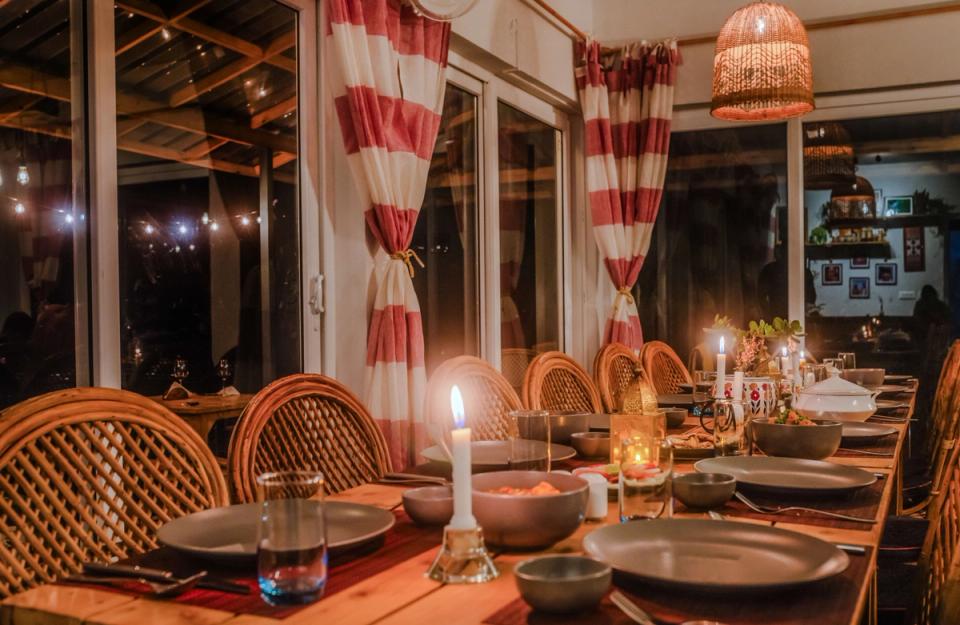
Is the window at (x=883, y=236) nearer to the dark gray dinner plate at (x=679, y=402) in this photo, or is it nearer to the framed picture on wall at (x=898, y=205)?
the framed picture on wall at (x=898, y=205)

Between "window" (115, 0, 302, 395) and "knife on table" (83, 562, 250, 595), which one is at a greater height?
"window" (115, 0, 302, 395)

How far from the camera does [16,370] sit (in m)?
1.91

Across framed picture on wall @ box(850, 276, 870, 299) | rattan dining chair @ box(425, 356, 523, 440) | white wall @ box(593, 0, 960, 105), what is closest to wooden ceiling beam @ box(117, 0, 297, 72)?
rattan dining chair @ box(425, 356, 523, 440)

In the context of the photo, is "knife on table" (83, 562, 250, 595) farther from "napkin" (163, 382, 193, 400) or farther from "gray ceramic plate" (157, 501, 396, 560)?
"napkin" (163, 382, 193, 400)

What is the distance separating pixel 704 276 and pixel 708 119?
856 millimetres

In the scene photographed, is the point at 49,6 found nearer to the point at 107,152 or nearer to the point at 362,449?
the point at 107,152

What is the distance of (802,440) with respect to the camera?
1646 mm

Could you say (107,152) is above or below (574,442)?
above

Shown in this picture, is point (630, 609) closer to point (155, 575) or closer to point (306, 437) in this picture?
point (155, 575)

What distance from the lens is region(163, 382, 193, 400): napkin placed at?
2.33 metres

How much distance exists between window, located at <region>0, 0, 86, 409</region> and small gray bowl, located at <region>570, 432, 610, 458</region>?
115cm

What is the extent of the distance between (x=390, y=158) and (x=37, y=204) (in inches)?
40.8

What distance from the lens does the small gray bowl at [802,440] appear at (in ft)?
5.40

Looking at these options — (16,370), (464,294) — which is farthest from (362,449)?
(464,294)
